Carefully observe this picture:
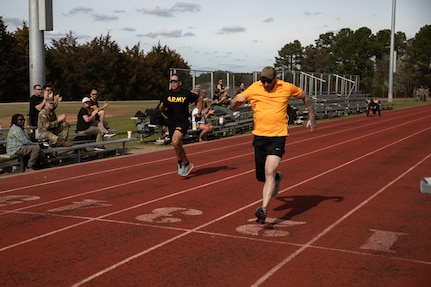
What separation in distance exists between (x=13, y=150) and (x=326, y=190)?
6430 mm

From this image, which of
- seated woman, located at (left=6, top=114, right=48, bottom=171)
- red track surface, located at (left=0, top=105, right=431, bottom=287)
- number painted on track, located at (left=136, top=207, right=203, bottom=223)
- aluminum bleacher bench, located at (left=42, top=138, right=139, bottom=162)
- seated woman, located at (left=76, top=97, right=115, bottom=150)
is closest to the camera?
red track surface, located at (left=0, top=105, right=431, bottom=287)

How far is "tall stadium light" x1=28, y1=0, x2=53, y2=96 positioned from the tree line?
8.87 m

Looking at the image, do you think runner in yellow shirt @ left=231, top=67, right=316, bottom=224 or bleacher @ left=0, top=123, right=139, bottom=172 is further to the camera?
bleacher @ left=0, top=123, right=139, bottom=172

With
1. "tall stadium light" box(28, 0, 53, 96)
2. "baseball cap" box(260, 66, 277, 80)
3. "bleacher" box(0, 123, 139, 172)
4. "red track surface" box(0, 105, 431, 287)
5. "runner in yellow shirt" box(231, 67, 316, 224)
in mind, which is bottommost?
"red track surface" box(0, 105, 431, 287)

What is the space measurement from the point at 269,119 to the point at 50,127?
7486 mm

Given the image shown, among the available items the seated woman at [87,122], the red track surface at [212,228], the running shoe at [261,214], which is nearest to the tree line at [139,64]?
the seated woman at [87,122]

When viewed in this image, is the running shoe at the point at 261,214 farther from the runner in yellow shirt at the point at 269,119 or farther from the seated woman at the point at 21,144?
the seated woman at the point at 21,144

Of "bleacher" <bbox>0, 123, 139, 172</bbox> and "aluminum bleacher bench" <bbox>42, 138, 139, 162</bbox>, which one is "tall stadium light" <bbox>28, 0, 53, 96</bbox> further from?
"aluminum bleacher bench" <bbox>42, 138, 139, 162</bbox>

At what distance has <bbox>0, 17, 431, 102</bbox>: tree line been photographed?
55.5m

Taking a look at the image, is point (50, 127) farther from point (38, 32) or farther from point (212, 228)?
point (212, 228)

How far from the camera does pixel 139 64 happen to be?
68.1 meters

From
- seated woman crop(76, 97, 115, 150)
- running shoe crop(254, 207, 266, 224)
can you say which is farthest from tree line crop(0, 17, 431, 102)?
running shoe crop(254, 207, 266, 224)

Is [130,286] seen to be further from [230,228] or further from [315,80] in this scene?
[315,80]

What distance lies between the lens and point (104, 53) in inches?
2549
